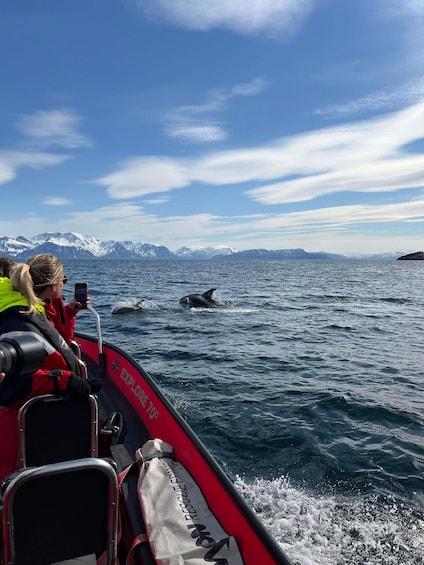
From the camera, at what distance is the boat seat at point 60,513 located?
2449 millimetres

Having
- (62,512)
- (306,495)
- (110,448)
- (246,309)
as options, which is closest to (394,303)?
(246,309)

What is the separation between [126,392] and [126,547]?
3.17m

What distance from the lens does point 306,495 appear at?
6.42m

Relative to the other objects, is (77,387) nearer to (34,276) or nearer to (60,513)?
(60,513)

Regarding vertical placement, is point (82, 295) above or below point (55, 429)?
above

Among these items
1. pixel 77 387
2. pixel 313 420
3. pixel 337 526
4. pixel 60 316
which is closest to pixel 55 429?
pixel 77 387

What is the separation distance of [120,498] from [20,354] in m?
2.16

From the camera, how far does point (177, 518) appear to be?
3.71 meters

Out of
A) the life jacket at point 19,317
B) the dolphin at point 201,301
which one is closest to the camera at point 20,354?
the life jacket at point 19,317

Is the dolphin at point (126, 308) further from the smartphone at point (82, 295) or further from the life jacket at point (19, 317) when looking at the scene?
the life jacket at point (19, 317)

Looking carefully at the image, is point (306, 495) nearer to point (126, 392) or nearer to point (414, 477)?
point (414, 477)

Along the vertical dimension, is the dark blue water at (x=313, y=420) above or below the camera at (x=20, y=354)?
below

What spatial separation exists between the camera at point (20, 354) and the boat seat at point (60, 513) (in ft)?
2.01

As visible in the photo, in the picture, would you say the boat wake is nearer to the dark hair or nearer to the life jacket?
the life jacket
